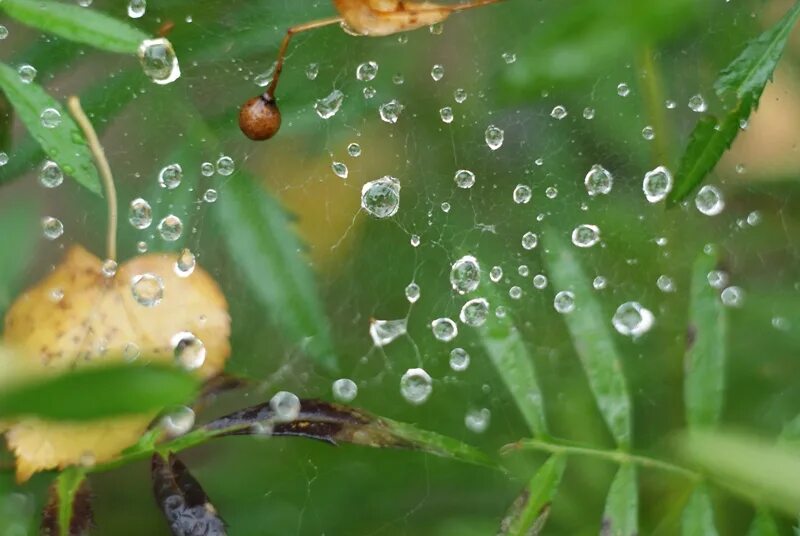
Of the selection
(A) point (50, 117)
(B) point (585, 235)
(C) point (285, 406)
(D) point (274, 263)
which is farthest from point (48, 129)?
(B) point (585, 235)

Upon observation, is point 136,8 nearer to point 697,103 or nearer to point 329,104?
point 329,104

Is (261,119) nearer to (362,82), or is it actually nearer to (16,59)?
(362,82)

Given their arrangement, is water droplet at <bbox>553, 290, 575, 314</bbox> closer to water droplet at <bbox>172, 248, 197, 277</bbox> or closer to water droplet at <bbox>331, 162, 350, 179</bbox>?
water droplet at <bbox>331, 162, 350, 179</bbox>

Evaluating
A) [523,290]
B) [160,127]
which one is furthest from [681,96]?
[160,127]

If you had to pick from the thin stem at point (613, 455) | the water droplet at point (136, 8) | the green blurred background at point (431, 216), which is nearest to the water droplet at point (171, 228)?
the green blurred background at point (431, 216)

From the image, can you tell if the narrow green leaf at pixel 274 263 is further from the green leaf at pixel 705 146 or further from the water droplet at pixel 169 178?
the green leaf at pixel 705 146
